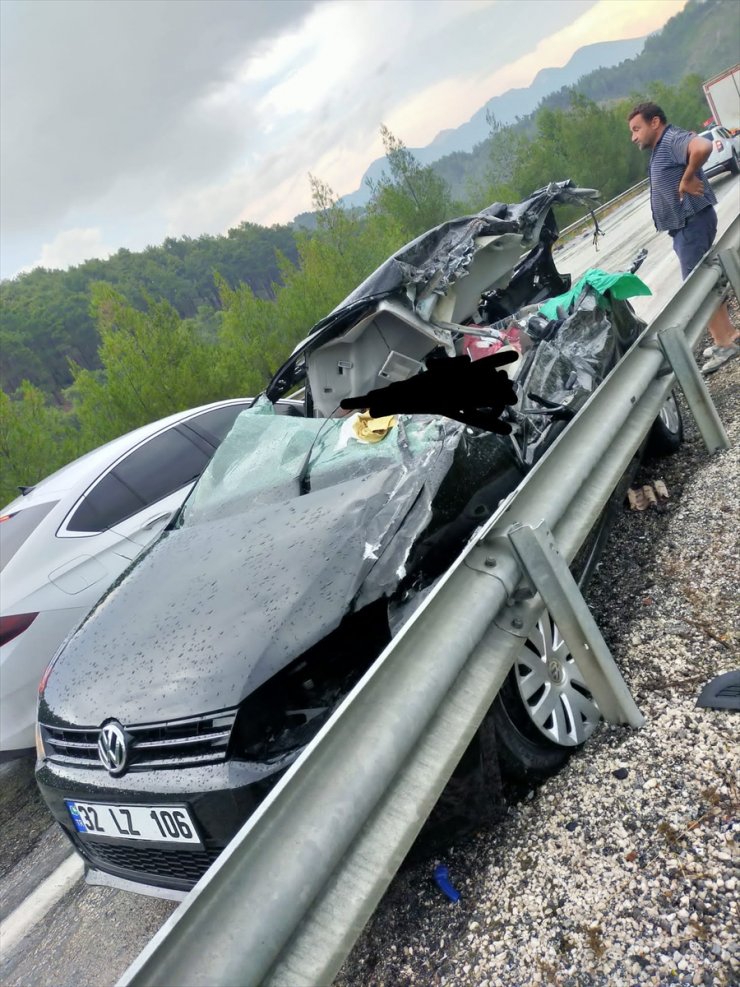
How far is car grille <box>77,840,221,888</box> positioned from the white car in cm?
165

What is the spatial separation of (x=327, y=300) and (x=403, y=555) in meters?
24.1

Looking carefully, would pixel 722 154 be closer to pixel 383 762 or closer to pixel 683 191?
pixel 683 191

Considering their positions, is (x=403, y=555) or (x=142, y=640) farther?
(x=142, y=640)

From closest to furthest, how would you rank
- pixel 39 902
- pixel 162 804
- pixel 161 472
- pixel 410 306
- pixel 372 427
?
pixel 162 804 < pixel 372 427 < pixel 39 902 < pixel 410 306 < pixel 161 472

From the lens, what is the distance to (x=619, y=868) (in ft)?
6.10

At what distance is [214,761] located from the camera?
1995mm

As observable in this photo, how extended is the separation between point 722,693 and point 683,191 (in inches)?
172

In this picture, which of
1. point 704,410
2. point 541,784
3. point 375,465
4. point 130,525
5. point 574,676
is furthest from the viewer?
point 130,525

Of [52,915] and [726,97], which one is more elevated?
[726,97]

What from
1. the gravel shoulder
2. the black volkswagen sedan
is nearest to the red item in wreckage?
the black volkswagen sedan

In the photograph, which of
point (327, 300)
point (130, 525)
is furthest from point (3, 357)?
point (130, 525)

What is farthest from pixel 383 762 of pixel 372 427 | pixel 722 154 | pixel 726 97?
pixel 726 97

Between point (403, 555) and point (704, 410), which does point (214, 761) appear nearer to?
point (403, 555)

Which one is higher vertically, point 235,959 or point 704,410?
point 235,959
